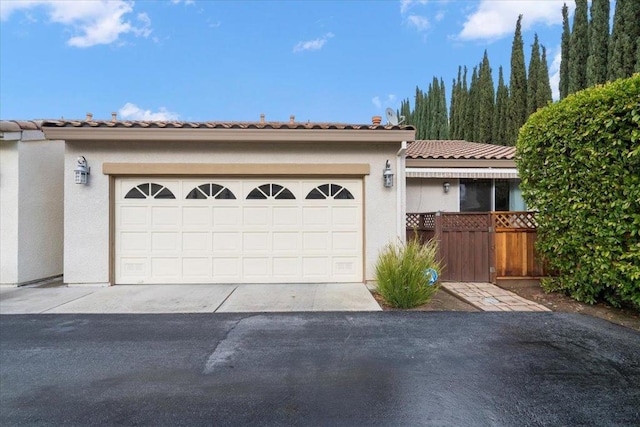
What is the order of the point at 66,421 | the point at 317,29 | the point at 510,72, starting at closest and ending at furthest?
the point at 66,421 → the point at 317,29 → the point at 510,72

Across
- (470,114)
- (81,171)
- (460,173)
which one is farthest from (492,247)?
(470,114)

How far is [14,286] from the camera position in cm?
744

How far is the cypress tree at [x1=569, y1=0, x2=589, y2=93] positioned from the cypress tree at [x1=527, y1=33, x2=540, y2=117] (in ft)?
10.6

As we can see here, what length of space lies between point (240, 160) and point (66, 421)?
5788 millimetres

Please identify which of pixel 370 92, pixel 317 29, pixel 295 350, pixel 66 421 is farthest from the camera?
pixel 370 92

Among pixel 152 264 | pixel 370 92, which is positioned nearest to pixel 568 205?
pixel 152 264

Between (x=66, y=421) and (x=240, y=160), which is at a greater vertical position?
(x=240, y=160)

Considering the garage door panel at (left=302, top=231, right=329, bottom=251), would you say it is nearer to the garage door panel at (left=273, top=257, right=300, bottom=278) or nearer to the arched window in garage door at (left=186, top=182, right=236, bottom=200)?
the garage door panel at (left=273, top=257, right=300, bottom=278)

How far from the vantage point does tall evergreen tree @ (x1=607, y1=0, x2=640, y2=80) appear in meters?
14.1

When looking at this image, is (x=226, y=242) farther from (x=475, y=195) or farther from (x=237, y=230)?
(x=475, y=195)

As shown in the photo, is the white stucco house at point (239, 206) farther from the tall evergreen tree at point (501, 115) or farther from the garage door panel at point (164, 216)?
the tall evergreen tree at point (501, 115)

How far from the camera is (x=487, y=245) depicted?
7.89m

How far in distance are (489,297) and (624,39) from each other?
16093 mm

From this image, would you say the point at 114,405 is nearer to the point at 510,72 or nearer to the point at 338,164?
the point at 338,164
